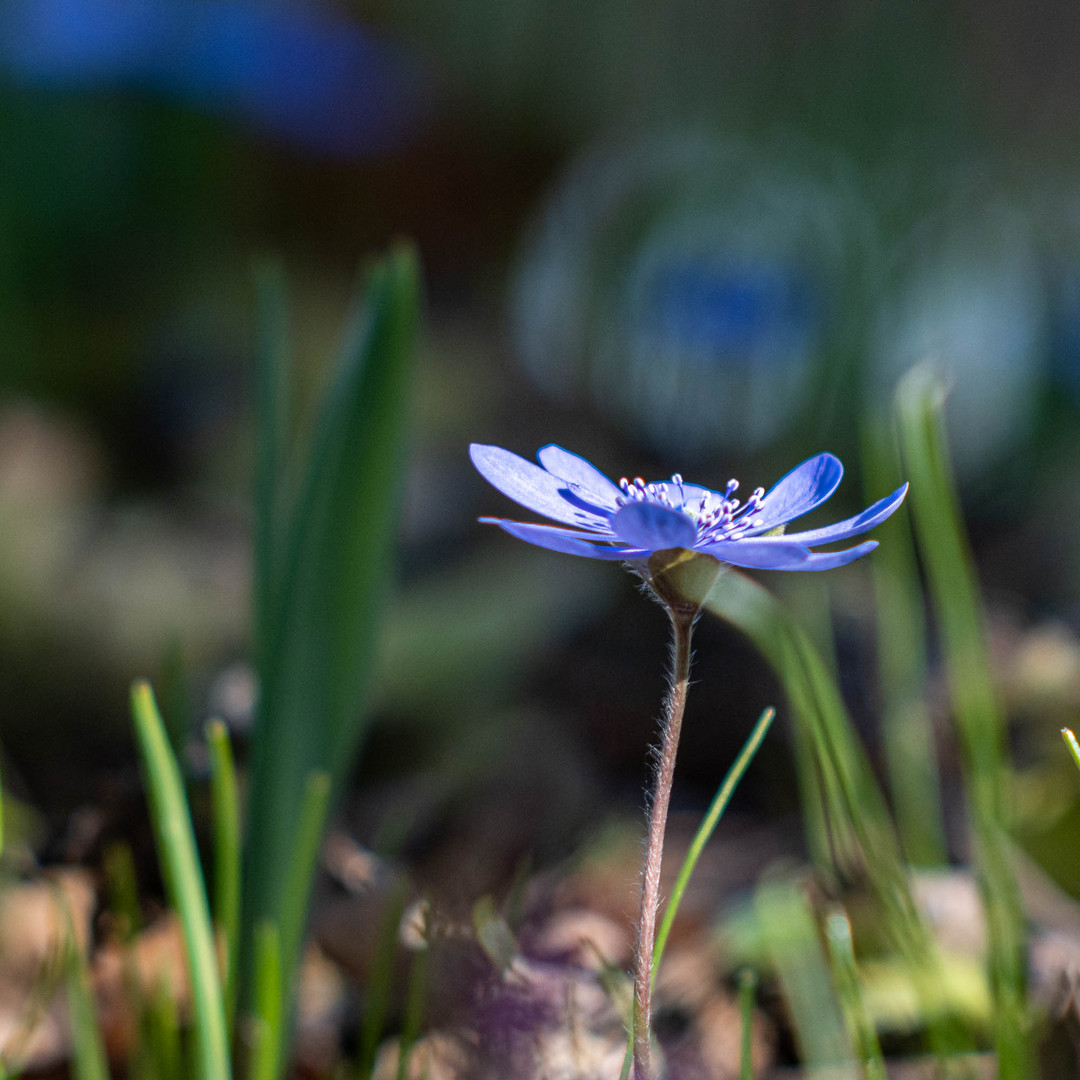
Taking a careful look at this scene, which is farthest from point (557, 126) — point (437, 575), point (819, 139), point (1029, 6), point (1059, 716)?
point (1059, 716)

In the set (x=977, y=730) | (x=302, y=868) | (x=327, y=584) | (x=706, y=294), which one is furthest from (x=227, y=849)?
(x=706, y=294)

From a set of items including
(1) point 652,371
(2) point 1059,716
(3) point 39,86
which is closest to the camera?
(2) point 1059,716

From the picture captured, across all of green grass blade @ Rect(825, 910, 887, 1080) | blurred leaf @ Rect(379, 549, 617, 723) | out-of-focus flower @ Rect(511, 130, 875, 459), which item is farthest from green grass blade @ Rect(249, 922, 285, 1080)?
out-of-focus flower @ Rect(511, 130, 875, 459)

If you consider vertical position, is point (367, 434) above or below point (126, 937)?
above

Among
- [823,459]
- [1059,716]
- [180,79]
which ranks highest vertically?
[823,459]

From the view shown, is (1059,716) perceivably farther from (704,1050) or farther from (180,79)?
(180,79)

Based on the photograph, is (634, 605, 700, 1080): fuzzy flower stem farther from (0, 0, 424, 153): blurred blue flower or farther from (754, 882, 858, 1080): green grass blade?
(0, 0, 424, 153): blurred blue flower
